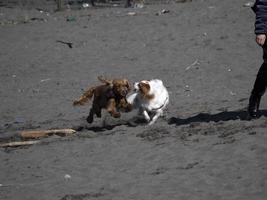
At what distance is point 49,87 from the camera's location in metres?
14.9

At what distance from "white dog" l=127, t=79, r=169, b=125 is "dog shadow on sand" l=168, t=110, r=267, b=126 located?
0.97ft

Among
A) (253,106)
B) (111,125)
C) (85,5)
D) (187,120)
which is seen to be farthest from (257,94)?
(85,5)

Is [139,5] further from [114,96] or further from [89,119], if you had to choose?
[114,96]

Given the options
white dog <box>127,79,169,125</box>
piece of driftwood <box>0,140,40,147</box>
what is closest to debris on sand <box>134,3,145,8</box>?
white dog <box>127,79,169,125</box>

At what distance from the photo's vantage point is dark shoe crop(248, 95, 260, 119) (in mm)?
→ 8938

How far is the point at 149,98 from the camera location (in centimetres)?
991

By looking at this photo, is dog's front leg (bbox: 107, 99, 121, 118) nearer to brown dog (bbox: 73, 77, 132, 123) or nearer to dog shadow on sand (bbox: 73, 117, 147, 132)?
brown dog (bbox: 73, 77, 132, 123)

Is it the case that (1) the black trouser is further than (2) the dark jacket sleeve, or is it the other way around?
(1) the black trouser

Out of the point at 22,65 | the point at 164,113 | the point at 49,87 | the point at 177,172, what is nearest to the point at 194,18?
the point at 22,65

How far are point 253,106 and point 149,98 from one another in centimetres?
169

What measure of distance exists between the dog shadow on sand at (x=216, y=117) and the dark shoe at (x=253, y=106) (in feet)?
0.43

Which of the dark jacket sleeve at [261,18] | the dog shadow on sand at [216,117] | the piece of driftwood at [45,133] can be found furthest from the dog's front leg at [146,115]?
the dark jacket sleeve at [261,18]

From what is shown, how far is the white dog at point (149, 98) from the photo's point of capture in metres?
9.88

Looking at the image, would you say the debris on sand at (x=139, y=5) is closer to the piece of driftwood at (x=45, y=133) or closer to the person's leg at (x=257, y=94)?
the piece of driftwood at (x=45, y=133)
